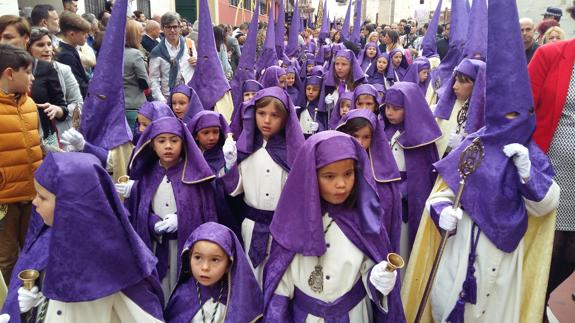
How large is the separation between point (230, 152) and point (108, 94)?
1.16 meters

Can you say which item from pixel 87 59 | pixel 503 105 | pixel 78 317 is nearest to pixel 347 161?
pixel 503 105

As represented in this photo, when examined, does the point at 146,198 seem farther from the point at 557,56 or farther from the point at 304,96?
the point at 304,96

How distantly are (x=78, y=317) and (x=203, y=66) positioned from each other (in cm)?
446

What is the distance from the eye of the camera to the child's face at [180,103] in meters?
5.07

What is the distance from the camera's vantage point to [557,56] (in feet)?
10.5

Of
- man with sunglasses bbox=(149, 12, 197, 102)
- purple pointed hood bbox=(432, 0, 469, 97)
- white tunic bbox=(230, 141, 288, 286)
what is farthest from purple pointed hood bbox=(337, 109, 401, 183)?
purple pointed hood bbox=(432, 0, 469, 97)

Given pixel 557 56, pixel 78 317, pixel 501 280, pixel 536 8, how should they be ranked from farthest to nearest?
pixel 536 8 → pixel 557 56 → pixel 501 280 → pixel 78 317

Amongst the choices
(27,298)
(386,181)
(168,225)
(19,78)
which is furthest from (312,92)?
(27,298)

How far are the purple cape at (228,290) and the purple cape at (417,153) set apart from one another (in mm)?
1830

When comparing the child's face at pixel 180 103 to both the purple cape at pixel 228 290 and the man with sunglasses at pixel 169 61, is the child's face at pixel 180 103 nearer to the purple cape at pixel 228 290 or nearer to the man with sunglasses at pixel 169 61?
the man with sunglasses at pixel 169 61

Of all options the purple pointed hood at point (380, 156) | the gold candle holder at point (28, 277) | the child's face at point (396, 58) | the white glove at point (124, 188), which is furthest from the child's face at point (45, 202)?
the child's face at point (396, 58)

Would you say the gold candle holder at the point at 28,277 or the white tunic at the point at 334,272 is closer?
the gold candle holder at the point at 28,277

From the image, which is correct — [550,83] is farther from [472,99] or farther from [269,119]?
[269,119]

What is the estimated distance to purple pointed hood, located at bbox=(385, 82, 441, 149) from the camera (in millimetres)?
3930
